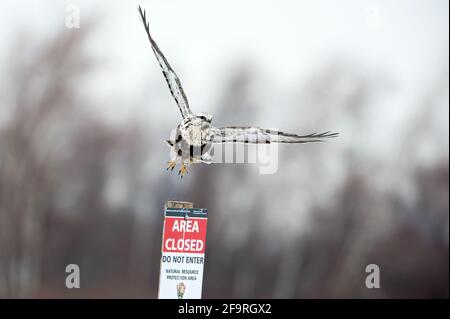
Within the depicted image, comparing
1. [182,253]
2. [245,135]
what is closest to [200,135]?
[245,135]

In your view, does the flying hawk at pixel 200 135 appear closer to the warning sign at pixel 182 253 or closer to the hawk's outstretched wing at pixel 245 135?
the hawk's outstretched wing at pixel 245 135

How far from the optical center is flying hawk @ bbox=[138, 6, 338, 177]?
7.70 metres

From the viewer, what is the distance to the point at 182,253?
8.24 metres

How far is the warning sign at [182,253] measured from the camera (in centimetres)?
817

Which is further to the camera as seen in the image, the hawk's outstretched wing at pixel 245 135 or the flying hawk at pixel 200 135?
the hawk's outstretched wing at pixel 245 135

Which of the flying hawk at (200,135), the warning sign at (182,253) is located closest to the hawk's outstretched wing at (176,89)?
the flying hawk at (200,135)

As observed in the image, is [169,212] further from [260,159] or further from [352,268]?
[352,268]

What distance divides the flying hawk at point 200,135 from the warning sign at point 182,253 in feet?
1.72

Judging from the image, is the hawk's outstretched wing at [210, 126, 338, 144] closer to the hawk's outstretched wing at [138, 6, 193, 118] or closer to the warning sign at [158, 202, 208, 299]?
the hawk's outstretched wing at [138, 6, 193, 118]

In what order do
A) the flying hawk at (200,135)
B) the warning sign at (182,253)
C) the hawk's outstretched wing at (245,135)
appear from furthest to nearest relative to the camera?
1. the warning sign at (182,253)
2. the hawk's outstretched wing at (245,135)
3. the flying hawk at (200,135)

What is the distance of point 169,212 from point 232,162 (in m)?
8.37

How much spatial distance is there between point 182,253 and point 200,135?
1410 millimetres

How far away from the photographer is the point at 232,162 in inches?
650

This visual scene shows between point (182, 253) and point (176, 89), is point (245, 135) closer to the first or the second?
point (176, 89)
